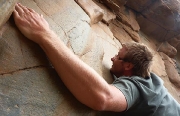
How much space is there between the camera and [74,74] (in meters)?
1.83

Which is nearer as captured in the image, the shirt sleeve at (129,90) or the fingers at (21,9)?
the fingers at (21,9)

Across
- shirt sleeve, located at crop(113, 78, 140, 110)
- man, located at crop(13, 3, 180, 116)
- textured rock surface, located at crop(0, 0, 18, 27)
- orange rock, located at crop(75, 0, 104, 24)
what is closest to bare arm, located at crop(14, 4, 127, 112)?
man, located at crop(13, 3, 180, 116)

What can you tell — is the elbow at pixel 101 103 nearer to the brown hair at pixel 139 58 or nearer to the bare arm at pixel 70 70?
the bare arm at pixel 70 70

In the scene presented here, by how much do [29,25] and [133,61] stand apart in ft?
4.14

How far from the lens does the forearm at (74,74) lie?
184cm

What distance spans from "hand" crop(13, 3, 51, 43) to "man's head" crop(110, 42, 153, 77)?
1.08 m

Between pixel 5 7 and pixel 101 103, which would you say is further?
pixel 101 103

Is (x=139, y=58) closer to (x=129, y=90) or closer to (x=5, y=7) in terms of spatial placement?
(x=129, y=90)

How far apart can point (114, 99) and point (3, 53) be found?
97 centimetres

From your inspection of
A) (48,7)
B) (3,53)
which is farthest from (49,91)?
(48,7)

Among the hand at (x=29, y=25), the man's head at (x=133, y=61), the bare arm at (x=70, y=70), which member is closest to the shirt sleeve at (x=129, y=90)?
the bare arm at (x=70, y=70)

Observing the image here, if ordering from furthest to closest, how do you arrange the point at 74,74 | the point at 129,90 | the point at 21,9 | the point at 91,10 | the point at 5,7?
1. the point at 91,10
2. the point at 129,90
3. the point at 21,9
4. the point at 74,74
5. the point at 5,7

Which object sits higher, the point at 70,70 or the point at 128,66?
the point at 70,70

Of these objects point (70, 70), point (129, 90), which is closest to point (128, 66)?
point (129, 90)
